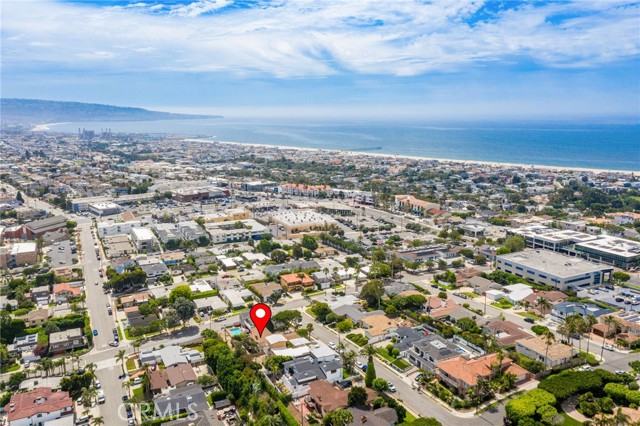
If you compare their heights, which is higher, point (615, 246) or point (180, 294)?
point (615, 246)

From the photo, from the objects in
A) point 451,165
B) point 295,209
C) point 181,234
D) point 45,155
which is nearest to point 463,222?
point 295,209

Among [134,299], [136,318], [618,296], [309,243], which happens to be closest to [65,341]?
[136,318]

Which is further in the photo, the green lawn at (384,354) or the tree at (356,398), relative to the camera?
the green lawn at (384,354)

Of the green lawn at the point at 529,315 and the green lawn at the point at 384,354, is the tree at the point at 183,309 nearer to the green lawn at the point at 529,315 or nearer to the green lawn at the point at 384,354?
the green lawn at the point at 384,354

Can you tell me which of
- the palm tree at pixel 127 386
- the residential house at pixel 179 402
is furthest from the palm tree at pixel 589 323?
the palm tree at pixel 127 386

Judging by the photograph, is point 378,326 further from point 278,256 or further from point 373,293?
point 278,256

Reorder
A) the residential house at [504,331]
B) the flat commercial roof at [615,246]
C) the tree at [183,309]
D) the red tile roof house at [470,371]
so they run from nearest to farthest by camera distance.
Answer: the red tile roof house at [470,371], the residential house at [504,331], the tree at [183,309], the flat commercial roof at [615,246]
